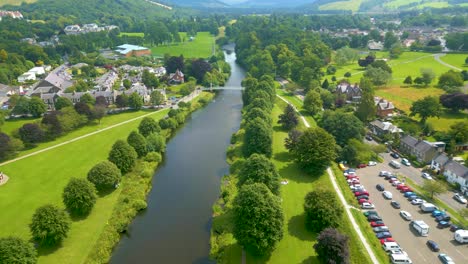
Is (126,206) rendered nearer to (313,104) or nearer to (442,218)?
(442,218)

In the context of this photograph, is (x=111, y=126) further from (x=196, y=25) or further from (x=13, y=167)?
(x=196, y=25)

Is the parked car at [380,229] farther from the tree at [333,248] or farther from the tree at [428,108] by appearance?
the tree at [428,108]

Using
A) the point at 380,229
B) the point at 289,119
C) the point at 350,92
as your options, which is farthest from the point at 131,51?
the point at 380,229

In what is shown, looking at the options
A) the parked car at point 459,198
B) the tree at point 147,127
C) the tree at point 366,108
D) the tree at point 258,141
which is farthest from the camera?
the tree at point 366,108

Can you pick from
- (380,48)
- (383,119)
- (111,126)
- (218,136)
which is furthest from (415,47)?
(111,126)

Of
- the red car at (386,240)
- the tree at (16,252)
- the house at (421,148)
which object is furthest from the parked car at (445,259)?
the tree at (16,252)

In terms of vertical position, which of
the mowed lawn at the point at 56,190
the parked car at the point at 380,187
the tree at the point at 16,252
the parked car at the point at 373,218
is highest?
the tree at the point at 16,252

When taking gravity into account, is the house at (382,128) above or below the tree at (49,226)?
below
